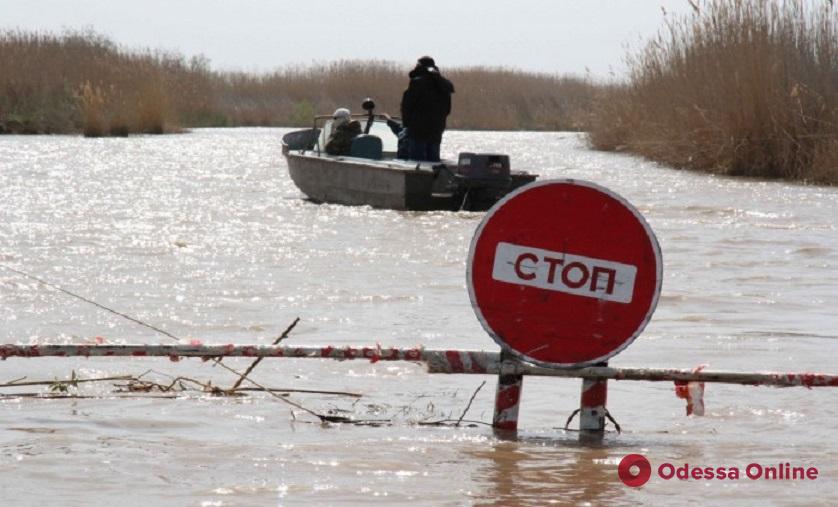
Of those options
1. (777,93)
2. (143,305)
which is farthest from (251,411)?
(777,93)

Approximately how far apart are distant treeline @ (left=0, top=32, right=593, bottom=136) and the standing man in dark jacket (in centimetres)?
1759

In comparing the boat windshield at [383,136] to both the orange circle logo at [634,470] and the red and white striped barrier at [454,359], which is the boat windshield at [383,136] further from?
the orange circle logo at [634,470]

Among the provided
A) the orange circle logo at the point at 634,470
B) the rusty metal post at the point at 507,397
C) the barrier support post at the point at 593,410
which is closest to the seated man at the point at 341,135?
the rusty metal post at the point at 507,397

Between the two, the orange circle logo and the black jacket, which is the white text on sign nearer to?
the orange circle logo

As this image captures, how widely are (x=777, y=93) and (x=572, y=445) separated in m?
16.5

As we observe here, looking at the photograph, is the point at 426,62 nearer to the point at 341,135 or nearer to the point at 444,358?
the point at 341,135

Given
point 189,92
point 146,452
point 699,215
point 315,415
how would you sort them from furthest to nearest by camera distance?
1. point 189,92
2. point 699,215
3. point 315,415
4. point 146,452

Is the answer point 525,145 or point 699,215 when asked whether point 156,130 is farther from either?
point 699,215

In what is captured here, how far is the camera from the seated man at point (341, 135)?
768 inches

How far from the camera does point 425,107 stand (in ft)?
58.8

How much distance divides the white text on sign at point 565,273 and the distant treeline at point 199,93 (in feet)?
99.2

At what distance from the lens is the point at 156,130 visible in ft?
138

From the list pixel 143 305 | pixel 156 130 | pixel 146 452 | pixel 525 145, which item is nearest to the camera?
pixel 146 452

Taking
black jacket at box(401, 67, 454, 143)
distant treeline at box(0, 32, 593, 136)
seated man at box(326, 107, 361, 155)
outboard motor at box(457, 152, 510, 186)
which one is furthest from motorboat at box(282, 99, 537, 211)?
distant treeline at box(0, 32, 593, 136)
